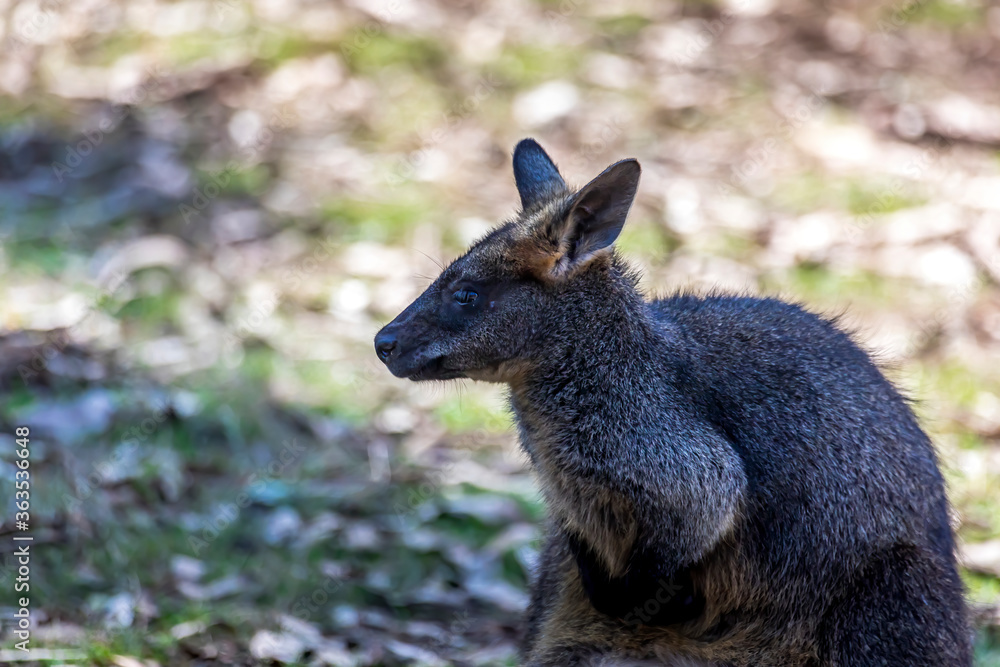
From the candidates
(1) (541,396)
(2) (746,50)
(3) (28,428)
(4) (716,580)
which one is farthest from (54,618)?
(2) (746,50)

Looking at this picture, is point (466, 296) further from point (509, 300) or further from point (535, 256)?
point (535, 256)

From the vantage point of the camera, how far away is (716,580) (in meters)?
3.76

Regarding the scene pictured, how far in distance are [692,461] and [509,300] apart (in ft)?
2.64

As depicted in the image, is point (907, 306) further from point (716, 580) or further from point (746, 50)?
point (716, 580)

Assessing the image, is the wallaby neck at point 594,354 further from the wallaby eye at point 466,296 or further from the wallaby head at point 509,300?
the wallaby eye at point 466,296

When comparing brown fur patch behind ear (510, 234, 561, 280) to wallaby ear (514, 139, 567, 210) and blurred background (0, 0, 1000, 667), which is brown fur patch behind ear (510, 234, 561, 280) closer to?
wallaby ear (514, 139, 567, 210)

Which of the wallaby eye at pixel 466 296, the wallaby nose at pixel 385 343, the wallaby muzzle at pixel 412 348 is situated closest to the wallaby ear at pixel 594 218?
the wallaby eye at pixel 466 296

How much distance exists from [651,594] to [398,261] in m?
4.27

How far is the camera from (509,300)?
3.89m

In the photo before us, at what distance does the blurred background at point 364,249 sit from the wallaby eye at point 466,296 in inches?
41.5

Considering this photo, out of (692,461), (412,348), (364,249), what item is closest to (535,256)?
(412,348)

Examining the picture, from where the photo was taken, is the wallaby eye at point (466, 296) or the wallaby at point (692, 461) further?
the wallaby eye at point (466, 296)

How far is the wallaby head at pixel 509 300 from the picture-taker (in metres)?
3.85

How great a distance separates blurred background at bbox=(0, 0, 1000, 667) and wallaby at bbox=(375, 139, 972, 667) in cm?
108
